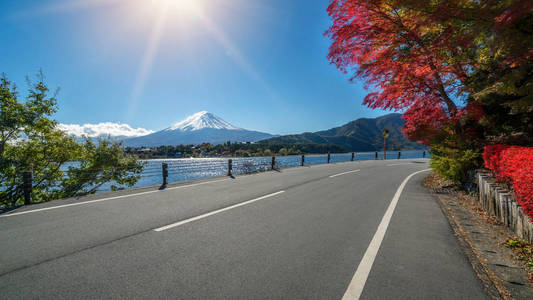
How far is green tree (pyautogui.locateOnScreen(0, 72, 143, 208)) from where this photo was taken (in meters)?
9.30

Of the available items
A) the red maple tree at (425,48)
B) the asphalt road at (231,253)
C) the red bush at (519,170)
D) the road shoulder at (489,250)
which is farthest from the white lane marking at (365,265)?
the red maple tree at (425,48)

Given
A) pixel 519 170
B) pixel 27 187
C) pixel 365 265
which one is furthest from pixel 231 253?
pixel 27 187

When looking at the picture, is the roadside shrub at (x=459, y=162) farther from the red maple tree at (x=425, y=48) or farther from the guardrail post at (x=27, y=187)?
the guardrail post at (x=27, y=187)

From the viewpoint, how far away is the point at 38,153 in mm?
10922

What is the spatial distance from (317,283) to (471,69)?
30.9ft

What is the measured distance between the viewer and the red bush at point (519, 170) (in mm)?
3121

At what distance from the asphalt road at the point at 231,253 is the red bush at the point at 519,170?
1.18 meters

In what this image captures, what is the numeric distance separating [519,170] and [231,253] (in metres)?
4.86

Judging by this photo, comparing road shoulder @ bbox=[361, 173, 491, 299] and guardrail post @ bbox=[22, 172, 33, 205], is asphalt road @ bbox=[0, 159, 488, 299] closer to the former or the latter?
road shoulder @ bbox=[361, 173, 491, 299]

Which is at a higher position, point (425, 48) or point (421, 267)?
point (425, 48)

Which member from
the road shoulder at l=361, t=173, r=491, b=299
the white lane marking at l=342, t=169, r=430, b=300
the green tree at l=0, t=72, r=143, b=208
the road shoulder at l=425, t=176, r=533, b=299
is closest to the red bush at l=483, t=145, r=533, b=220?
the road shoulder at l=425, t=176, r=533, b=299

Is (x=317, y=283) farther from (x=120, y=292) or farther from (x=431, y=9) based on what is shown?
(x=431, y=9)

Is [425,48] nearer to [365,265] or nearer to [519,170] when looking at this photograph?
[519,170]

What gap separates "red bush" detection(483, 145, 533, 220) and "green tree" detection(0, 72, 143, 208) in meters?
9.95
